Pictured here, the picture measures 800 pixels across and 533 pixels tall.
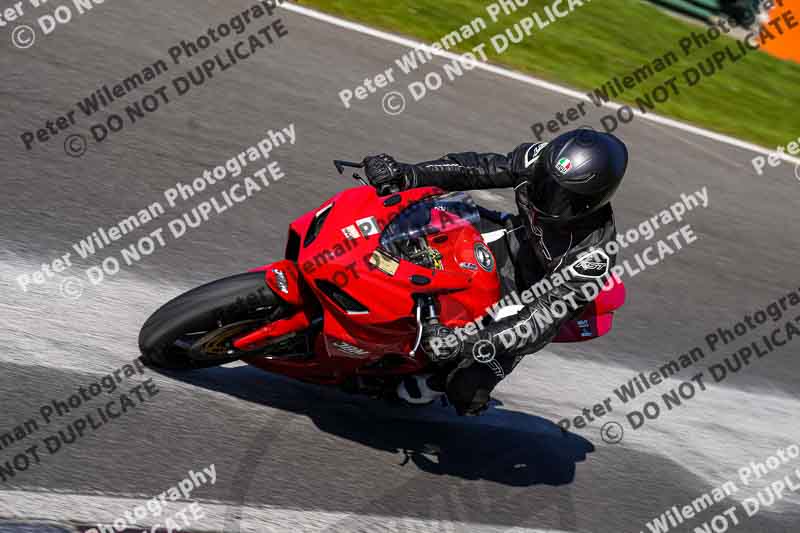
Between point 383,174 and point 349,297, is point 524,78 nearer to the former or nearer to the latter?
point 383,174

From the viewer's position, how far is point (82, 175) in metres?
6.39

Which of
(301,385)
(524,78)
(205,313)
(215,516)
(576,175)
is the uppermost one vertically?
(524,78)

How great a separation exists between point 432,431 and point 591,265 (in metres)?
1.39

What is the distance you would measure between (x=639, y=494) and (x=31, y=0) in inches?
264

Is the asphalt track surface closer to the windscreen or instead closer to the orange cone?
the windscreen

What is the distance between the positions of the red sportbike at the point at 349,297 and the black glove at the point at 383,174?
5cm

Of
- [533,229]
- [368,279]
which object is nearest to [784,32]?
[533,229]

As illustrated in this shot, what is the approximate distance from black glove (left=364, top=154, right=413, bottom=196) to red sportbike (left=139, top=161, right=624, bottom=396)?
51 millimetres

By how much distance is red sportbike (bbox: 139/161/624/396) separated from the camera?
4160mm

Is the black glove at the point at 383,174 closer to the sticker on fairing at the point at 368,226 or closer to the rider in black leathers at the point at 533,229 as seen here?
the rider in black leathers at the point at 533,229

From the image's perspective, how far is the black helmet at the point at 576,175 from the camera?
4191 mm

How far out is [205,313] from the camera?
438 centimetres

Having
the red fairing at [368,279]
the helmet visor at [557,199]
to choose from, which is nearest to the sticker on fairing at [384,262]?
the red fairing at [368,279]

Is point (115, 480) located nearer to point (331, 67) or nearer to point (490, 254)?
point (490, 254)
